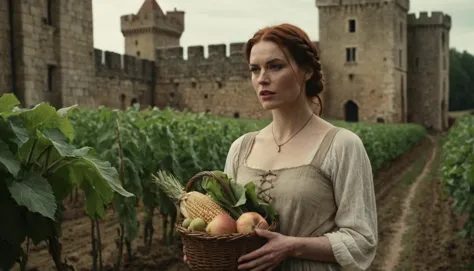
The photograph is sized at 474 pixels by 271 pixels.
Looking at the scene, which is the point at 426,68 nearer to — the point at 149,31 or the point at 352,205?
the point at 149,31

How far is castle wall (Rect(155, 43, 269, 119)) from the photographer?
29328 millimetres

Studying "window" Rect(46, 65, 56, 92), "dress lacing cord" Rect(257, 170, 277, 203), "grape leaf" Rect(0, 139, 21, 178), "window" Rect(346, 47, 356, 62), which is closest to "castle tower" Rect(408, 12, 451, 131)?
"window" Rect(346, 47, 356, 62)

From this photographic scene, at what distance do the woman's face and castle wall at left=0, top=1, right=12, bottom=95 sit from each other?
496 inches

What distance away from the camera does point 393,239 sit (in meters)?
7.84

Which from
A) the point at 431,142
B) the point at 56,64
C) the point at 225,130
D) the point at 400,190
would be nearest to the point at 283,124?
the point at 225,130

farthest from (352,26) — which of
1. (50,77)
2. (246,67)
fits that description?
(50,77)

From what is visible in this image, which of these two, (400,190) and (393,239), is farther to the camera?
(400,190)

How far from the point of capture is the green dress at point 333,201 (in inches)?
79.4

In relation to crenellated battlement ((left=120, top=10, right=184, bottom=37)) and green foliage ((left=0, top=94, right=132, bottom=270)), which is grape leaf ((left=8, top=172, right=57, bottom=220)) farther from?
crenellated battlement ((left=120, top=10, right=184, bottom=37))

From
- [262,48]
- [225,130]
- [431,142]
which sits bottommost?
[431,142]

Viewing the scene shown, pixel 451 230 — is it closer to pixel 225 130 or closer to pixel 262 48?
pixel 225 130

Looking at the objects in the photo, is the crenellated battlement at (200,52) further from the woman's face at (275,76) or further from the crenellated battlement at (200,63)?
the woman's face at (275,76)

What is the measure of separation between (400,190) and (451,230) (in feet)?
14.6

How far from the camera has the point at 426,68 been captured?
37.0 m
